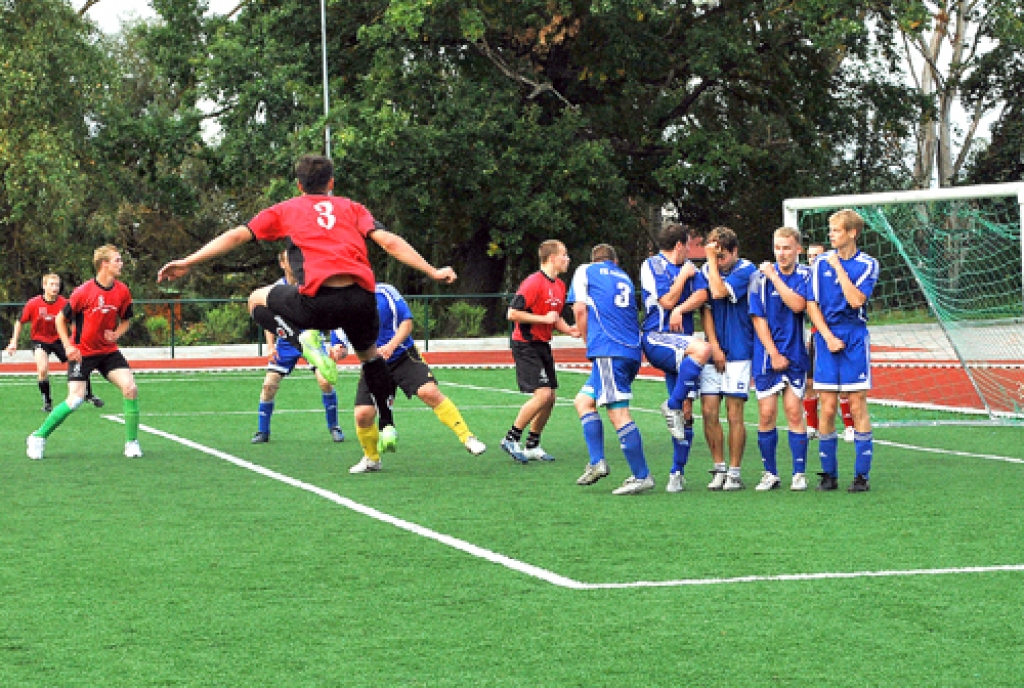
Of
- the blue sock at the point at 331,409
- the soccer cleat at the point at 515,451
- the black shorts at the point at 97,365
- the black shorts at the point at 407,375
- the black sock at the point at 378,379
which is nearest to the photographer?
the black sock at the point at 378,379

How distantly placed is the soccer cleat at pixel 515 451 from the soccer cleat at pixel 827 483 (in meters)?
3.13

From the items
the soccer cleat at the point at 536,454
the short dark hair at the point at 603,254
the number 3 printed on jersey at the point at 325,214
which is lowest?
the soccer cleat at the point at 536,454

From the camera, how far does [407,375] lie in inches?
499

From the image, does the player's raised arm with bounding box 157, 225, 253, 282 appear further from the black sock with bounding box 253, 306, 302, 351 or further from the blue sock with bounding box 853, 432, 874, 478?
the blue sock with bounding box 853, 432, 874, 478

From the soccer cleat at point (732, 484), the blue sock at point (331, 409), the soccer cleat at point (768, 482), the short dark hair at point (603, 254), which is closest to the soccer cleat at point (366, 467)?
the blue sock at point (331, 409)

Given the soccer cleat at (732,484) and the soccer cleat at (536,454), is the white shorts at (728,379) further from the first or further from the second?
the soccer cleat at (536,454)

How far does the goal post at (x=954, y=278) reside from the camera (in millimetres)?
16625

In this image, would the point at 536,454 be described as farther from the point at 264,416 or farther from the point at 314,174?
the point at 314,174

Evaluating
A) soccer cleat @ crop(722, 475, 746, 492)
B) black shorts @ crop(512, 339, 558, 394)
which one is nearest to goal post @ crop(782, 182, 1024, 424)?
black shorts @ crop(512, 339, 558, 394)

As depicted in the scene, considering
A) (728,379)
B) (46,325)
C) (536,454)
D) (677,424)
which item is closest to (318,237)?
(677,424)

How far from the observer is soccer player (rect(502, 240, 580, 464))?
13.1m

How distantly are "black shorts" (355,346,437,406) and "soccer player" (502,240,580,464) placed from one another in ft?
3.17

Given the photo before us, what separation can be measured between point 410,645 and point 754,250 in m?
39.5

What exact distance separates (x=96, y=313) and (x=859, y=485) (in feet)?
22.3
